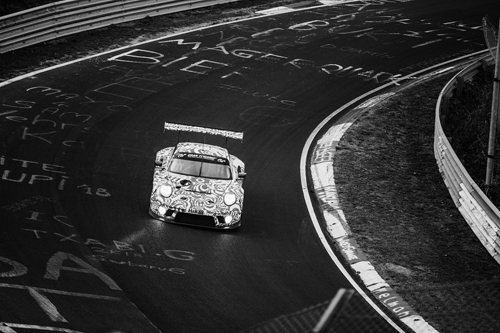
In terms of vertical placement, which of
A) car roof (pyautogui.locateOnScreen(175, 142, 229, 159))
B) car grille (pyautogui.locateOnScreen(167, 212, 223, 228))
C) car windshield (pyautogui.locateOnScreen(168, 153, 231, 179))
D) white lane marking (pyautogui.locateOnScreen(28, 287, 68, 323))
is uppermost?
car roof (pyautogui.locateOnScreen(175, 142, 229, 159))

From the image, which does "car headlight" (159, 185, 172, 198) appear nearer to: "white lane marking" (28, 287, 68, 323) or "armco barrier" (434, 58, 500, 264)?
"white lane marking" (28, 287, 68, 323)

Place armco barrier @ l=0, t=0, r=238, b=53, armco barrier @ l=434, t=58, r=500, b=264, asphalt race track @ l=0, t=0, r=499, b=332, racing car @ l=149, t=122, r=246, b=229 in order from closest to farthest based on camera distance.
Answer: asphalt race track @ l=0, t=0, r=499, b=332, racing car @ l=149, t=122, r=246, b=229, armco barrier @ l=434, t=58, r=500, b=264, armco barrier @ l=0, t=0, r=238, b=53

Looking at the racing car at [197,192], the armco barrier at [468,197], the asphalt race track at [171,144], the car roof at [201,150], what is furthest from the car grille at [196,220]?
the armco barrier at [468,197]

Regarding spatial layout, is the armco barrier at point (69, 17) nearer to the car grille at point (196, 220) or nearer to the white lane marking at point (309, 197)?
the white lane marking at point (309, 197)

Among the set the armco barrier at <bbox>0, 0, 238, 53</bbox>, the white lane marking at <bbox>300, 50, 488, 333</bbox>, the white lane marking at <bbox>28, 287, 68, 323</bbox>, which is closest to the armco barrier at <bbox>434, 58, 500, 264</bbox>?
the white lane marking at <bbox>300, 50, 488, 333</bbox>

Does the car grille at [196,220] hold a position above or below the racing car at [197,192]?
below
